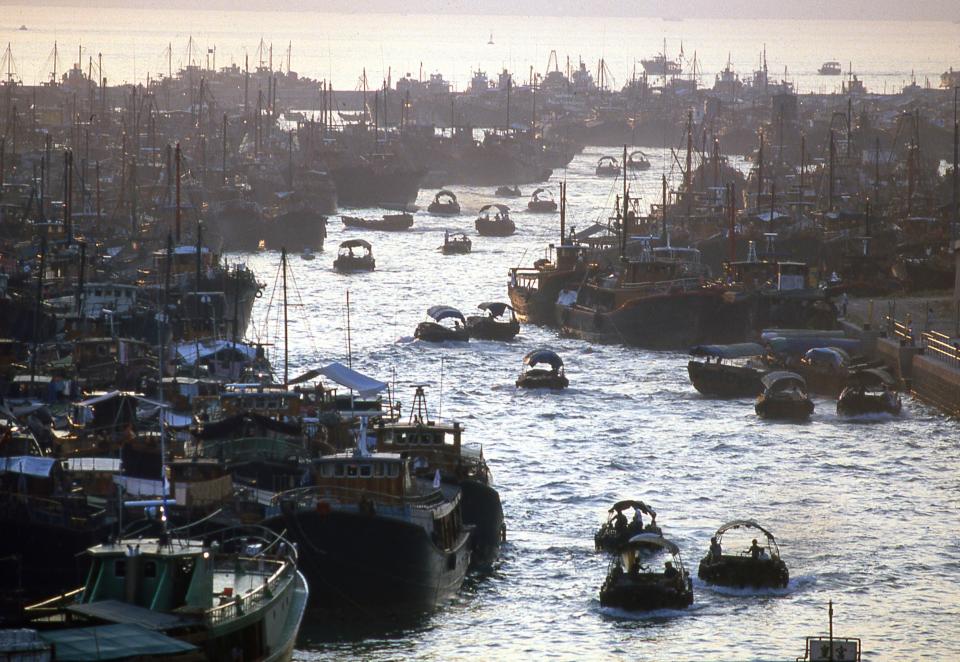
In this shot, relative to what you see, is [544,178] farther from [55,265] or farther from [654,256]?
[55,265]

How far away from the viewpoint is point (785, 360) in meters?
53.7

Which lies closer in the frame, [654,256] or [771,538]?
[771,538]

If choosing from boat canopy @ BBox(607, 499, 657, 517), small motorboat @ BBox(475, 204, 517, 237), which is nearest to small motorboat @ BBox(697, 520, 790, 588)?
boat canopy @ BBox(607, 499, 657, 517)

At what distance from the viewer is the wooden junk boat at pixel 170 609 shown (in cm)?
Result: 2142

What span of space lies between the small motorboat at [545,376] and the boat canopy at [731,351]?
139 inches

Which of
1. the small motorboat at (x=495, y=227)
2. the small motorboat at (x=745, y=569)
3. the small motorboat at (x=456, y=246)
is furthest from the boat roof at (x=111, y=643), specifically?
the small motorboat at (x=495, y=227)

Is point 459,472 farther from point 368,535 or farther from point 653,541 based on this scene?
point 368,535

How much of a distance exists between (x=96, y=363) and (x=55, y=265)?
18208 millimetres

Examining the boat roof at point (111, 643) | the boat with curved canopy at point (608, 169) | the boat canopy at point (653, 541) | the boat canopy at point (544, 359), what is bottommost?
the boat canopy at point (653, 541)

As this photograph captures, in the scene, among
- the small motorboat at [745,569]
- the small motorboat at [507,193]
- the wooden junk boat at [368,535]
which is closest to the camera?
the wooden junk boat at [368,535]

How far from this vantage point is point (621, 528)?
34656 mm

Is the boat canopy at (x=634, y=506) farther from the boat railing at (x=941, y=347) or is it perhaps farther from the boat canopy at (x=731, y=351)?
the boat canopy at (x=731, y=351)

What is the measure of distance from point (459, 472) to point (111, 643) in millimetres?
13502

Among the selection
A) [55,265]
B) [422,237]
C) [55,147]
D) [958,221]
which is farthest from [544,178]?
[55,265]
